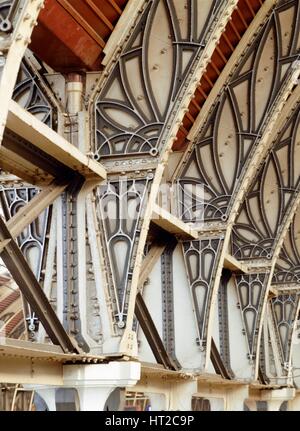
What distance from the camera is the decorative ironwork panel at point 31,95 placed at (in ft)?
49.3

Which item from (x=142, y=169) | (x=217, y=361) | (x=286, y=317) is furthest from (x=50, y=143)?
(x=286, y=317)

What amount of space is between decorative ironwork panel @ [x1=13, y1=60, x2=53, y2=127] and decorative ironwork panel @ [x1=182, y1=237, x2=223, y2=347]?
6701mm

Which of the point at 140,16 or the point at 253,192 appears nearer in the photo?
the point at 140,16

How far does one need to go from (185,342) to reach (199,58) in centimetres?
729

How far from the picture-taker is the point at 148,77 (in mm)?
15664

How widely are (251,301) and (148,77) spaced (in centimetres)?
1114

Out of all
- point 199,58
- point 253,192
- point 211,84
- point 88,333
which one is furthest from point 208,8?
point 253,192

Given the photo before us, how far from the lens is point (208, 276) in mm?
20469

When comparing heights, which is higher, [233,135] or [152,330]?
[233,135]

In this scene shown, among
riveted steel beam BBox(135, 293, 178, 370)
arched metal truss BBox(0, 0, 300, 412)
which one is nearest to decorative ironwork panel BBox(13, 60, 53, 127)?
arched metal truss BBox(0, 0, 300, 412)

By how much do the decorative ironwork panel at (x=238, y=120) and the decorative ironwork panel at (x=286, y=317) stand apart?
367 inches

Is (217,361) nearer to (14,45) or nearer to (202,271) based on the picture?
(202,271)
